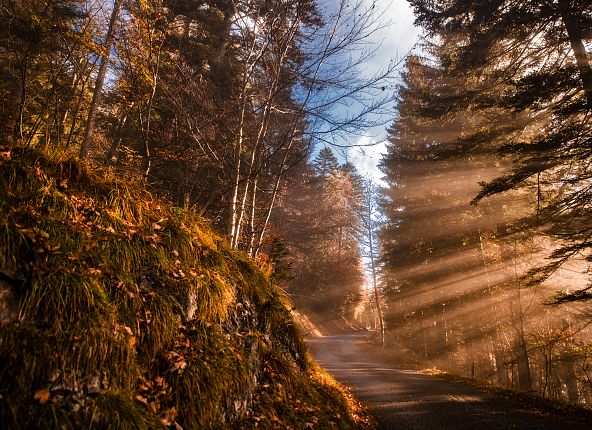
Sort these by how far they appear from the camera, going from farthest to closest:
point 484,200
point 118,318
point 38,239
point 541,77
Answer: point 484,200 < point 541,77 < point 118,318 < point 38,239

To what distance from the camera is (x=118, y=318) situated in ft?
8.84

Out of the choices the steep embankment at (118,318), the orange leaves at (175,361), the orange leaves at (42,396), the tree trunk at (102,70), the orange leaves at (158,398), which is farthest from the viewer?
the tree trunk at (102,70)

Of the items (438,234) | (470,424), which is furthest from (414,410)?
(438,234)

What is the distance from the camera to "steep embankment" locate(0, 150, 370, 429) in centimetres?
213

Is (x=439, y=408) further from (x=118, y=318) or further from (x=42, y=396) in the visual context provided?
(x=42, y=396)

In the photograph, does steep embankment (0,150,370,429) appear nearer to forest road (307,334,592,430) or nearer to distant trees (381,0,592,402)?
forest road (307,334,592,430)

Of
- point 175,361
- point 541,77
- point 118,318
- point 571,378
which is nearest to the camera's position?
point 118,318

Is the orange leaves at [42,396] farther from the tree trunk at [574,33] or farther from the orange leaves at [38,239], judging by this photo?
the tree trunk at [574,33]

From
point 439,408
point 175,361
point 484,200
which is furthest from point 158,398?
point 484,200

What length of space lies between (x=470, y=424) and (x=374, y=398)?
2.74 meters

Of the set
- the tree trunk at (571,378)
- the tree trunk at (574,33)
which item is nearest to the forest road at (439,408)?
the tree trunk at (574,33)

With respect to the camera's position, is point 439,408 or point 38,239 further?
point 439,408

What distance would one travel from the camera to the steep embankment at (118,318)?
7.00ft

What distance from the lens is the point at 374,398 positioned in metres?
8.66
